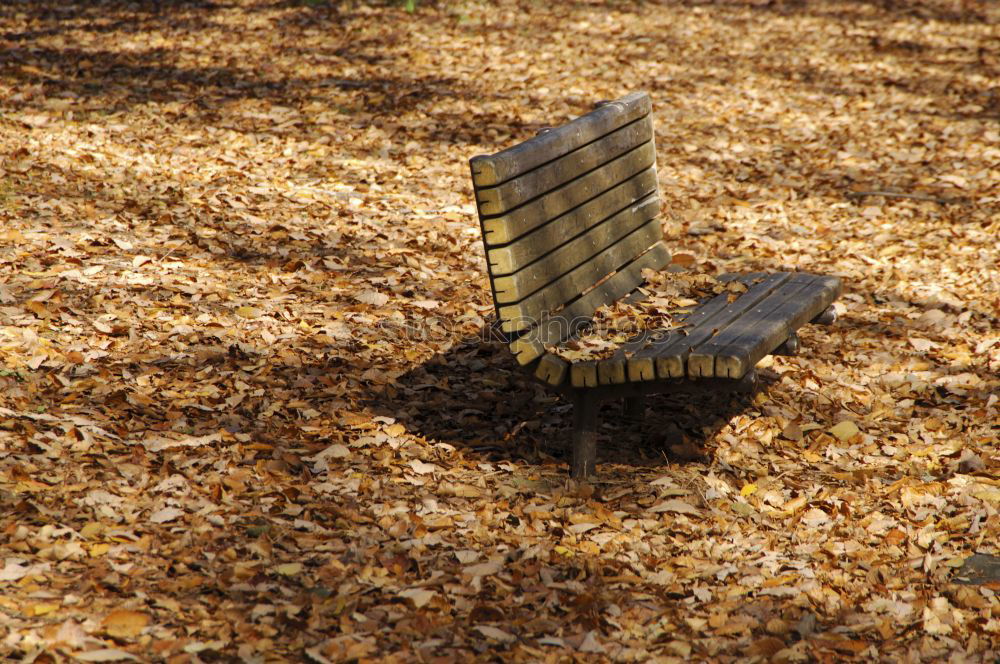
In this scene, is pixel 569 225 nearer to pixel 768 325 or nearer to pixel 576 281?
pixel 576 281

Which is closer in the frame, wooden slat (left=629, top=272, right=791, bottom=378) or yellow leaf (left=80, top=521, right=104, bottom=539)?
yellow leaf (left=80, top=521, right=104, bottom=539)

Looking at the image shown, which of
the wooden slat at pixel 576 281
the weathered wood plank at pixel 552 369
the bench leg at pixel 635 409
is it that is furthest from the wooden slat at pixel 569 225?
the bench leg at pixel 635 409

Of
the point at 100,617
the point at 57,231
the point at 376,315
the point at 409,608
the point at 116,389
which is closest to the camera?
the point at 100,617

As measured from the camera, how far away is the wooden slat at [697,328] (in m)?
3.96

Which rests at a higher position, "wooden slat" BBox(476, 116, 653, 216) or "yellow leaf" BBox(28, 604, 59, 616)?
"wooden slat" BBox(476, 116, 653, 216)

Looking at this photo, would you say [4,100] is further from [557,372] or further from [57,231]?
[557,372]

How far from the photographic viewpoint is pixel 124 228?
6.39 metres

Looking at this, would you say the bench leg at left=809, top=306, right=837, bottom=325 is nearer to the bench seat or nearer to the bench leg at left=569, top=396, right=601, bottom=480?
the bench seat

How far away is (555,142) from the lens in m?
4.45

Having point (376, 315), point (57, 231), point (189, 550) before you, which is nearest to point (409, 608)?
point (189, 550)

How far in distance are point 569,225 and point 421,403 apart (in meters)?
1.12

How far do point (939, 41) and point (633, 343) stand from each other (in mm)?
9992

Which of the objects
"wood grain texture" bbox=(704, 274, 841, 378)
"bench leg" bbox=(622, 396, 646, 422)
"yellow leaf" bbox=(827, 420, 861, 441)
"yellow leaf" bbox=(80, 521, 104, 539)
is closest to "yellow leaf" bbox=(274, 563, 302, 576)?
"yellow leaf" bbox=(80, 521, 104, 539)

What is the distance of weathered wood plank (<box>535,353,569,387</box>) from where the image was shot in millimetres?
4059
